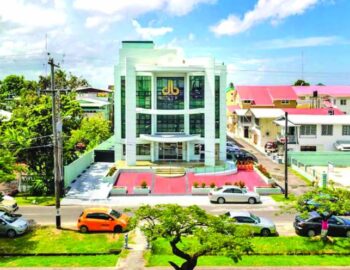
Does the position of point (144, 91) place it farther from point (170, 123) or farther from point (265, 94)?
point (265, 94)

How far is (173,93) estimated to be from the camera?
164 feet

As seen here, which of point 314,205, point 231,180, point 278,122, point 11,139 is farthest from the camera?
point 278,122

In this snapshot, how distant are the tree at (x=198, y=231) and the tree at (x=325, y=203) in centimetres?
773

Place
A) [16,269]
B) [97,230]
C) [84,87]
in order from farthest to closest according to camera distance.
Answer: [84,87] < [97,230] < [16,269]

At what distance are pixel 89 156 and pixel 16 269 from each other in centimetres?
3006

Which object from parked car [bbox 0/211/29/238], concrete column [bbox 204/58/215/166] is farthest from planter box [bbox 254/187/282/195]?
parked car [bbox 0/211/29/238]

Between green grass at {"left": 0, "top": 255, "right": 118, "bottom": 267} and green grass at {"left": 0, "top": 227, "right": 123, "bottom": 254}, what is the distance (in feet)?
2.97

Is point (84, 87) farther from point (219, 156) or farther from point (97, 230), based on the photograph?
point (97, 230)

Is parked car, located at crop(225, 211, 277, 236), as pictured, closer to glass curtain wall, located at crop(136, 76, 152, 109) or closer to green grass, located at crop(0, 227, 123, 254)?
green grass, located at crop(0, 227, 123, 254)

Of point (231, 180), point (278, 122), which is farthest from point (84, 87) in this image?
point (231, 180)

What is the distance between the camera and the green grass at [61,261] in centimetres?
2155

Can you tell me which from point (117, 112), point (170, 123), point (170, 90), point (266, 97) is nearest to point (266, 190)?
point (170, 123)

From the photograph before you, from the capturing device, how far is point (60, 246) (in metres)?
24.3

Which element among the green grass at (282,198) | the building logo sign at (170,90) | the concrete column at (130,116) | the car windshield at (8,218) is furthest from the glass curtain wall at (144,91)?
the car windshield at (8,218)
